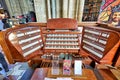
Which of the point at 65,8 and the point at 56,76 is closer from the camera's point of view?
the point at 56,76

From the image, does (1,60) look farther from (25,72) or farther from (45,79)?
(45,79)

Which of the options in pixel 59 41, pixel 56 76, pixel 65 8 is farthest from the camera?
pixel 65 8

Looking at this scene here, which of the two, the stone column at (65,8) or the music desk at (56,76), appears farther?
the stone column at (65,8)

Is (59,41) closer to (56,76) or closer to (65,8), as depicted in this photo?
(56,76)

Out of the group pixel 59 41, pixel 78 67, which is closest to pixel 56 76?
pixel 78 67

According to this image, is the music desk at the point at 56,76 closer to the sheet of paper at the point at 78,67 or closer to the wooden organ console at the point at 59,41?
the sheet of paper at the point at 78,67

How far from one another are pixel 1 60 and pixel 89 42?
5.99 ft

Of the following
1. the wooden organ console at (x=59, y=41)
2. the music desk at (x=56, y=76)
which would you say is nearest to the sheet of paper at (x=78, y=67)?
the music desk at (x=56, y=76)

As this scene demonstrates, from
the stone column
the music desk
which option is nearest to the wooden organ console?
the music desk

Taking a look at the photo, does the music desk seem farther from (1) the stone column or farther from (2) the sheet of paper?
(1) the stone column

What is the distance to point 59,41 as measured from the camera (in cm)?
201

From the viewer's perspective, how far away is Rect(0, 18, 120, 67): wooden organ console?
1468 mm

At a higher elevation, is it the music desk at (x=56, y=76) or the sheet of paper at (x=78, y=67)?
the sheet of paper at (x=78, y=67)

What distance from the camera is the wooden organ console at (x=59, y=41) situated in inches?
57.8
